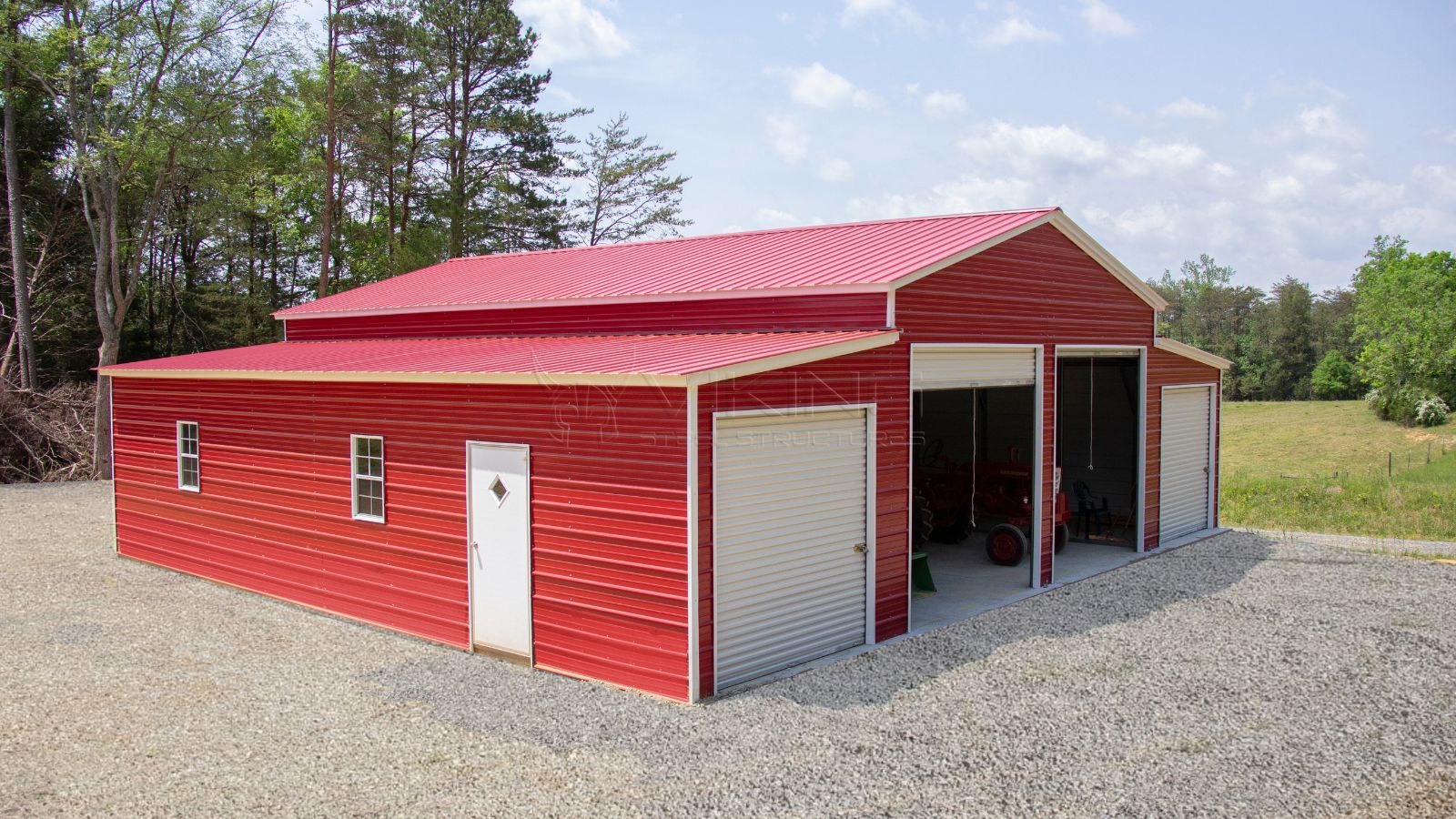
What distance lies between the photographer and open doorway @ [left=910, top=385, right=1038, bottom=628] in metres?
11.2

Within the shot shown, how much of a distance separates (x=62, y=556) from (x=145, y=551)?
1303mm

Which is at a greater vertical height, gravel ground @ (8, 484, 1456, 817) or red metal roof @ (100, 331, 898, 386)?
red metal roof @ (100, 331, 898, 386)

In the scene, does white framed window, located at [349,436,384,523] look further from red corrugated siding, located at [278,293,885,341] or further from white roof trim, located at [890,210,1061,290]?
white roof trim, located at [890,210,1061,290]

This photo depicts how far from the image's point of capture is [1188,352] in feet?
48.1

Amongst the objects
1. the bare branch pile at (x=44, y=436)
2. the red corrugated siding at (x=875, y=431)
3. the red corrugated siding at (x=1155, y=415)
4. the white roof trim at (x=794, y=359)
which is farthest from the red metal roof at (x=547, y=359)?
the bare branch pile at (x=44, y=436)

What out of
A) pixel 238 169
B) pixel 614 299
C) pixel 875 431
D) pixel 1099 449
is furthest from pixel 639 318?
pixel 238 169

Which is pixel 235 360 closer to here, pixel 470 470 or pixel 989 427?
pixel 470 470

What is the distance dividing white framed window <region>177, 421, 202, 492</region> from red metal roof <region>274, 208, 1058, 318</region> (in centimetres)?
351

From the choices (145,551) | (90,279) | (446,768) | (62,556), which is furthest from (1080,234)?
(90,279)

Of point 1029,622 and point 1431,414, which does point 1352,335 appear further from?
point 1029,622

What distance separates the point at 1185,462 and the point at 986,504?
367 cm

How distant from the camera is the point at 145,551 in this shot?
13.2 metres

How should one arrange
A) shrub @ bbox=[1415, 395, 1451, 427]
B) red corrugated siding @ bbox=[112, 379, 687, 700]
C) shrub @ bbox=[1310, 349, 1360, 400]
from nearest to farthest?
1. red corrugated siding @ bbox=[112, 379, 687, 700]
2. shrub @ bbox=[1415, 395, 1451, 427]
3. shrub @ bbox=[1310, 349, 1360, 400]

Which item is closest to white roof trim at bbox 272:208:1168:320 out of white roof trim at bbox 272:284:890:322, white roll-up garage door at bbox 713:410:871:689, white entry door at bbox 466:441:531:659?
white roof trim at bbox 272:284:890:322
